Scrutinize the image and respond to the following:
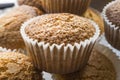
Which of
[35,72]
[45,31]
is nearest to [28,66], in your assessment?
[35,72]

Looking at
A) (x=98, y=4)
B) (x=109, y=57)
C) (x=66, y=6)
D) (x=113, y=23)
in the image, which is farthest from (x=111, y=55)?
(x=98, y=4)

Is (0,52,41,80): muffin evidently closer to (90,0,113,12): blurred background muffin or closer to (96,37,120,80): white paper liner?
(96,37,120,80): white paper liner

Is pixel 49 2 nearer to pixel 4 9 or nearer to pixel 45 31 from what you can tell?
pixel 45 31

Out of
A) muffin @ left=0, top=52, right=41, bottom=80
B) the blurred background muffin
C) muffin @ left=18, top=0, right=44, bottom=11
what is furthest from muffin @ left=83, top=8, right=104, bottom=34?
muffin @ left=0, top=52, right=41, bottom=80

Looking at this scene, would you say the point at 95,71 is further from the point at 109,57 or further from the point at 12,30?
the point at 12,30

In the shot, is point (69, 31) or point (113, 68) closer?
point (69, 31)
